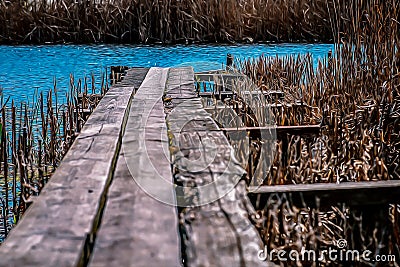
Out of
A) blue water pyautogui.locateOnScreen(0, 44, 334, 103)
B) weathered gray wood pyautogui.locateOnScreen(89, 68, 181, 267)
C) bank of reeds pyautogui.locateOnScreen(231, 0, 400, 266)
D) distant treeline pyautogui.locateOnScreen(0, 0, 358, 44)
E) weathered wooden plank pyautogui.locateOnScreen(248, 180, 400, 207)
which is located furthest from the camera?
distant treeline pyautogui.locateOnScreen(0, 0, 358, 44)

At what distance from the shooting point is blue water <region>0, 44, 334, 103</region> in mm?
7113

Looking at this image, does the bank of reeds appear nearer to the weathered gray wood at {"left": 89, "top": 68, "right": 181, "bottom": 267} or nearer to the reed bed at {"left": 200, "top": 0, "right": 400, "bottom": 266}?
the reed bed at {"left": 200, "top": 0, "right": 400, "bottom": 266}

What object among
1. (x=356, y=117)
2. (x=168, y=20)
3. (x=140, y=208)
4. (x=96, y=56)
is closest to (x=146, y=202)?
(x=140, y=208)

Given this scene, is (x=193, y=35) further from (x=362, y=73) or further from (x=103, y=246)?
(x=103, y=246)

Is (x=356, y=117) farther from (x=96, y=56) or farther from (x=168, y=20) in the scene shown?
(x=168, y=20)

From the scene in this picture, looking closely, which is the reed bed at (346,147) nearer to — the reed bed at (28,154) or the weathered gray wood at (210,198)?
the weathered gray wood at (210,198)

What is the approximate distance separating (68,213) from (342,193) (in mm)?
722

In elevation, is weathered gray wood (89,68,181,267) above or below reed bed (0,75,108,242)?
above

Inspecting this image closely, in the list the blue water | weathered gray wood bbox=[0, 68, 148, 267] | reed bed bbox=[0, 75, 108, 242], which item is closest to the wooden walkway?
weathered gray wood bbox=[0, 68, 148, 267]

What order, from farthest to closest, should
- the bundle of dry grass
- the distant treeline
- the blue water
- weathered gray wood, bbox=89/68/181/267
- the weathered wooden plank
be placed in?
the distant treeline
the blue water
the bundle of dry grass
the weathered wooden plank
weathered gray wood, bbox=89/68/181/267

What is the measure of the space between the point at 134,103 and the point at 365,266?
99 cm

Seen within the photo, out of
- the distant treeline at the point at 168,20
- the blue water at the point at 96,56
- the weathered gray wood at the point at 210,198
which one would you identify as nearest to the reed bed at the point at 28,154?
the weathered gray wood at the point at 210,198

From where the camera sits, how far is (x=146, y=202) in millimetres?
1114

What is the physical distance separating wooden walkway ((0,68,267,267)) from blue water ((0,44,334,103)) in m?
5.31
